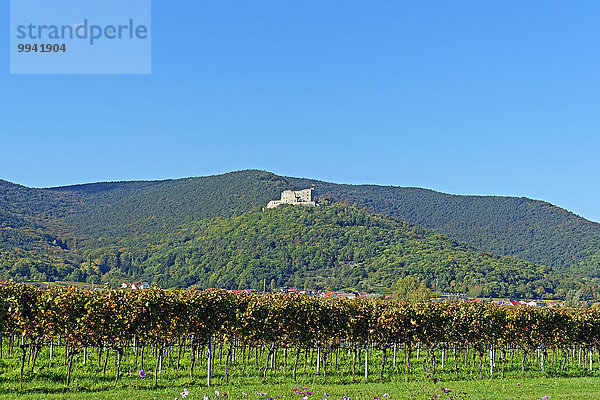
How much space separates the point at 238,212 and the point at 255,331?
10981 centimetres

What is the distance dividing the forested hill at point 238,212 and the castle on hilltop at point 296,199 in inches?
129

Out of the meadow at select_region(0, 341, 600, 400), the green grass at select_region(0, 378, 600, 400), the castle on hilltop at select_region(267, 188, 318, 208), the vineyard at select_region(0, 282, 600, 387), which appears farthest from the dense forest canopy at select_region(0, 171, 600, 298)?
the green grass at select_region(0, 378, 600, 400)

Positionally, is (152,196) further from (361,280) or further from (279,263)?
(361,280)

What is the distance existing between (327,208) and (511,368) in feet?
342

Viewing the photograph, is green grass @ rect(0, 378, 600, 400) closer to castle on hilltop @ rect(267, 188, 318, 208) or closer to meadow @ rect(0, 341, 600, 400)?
meadow @ rect(0, 341, 600, 400)

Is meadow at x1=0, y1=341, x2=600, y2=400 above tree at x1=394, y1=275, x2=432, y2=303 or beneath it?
above

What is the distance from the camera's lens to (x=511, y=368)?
25.2m

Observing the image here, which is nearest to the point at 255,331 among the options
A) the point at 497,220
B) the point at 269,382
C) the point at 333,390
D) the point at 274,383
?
the point at 269,382

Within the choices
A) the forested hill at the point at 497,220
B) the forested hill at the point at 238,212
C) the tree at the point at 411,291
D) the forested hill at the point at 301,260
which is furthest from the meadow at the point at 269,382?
the forested hill at the point at 497,220

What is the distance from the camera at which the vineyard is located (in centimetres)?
1820

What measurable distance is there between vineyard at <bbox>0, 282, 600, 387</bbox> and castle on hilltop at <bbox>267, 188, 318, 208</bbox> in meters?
104

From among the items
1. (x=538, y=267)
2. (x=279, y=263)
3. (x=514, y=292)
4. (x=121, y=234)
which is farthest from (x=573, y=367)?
(x=121, y=234)

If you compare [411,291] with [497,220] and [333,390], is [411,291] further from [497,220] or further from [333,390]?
[497,220]

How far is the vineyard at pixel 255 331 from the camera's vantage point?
18203 mm
